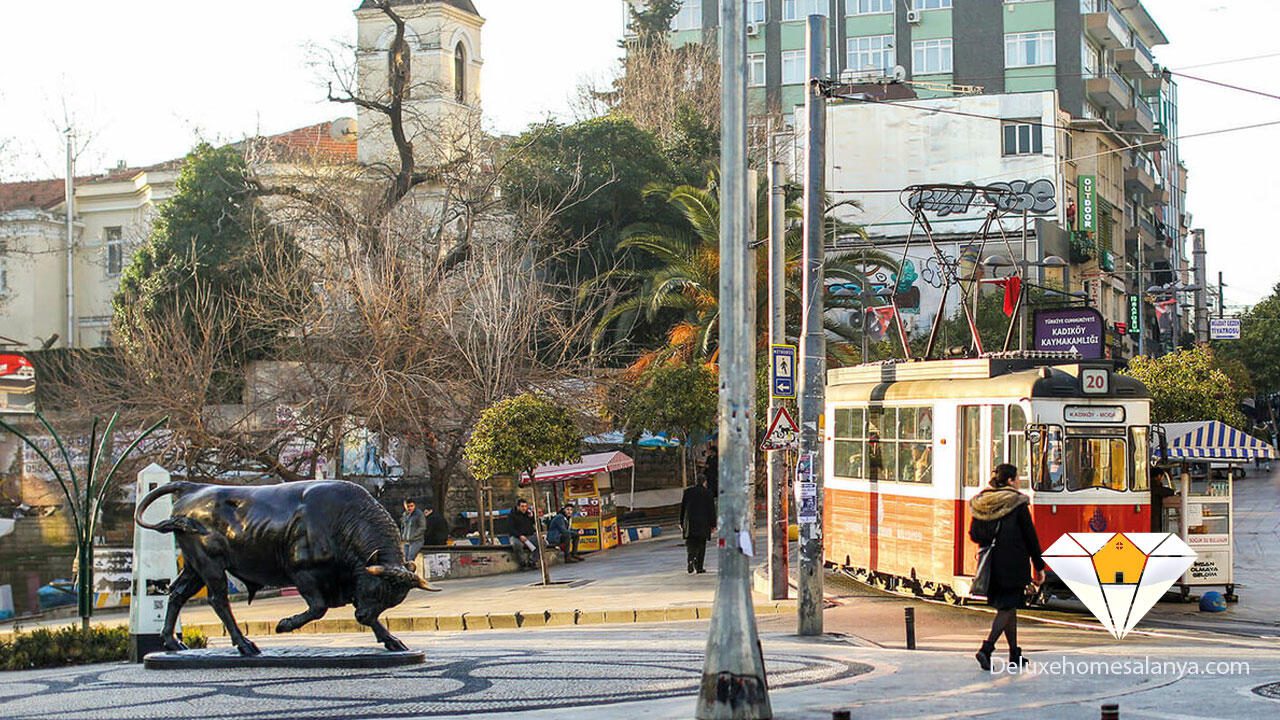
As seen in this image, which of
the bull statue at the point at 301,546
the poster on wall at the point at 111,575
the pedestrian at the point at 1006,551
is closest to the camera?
the pedestrian at the point at 1006,551

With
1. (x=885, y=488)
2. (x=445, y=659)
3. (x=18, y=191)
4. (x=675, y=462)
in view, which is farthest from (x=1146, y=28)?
(x=445, y=659)

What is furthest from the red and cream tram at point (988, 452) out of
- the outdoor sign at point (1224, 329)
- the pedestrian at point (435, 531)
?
the outdoor sign at point (1224, 329)

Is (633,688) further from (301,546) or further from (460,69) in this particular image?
(460,69)

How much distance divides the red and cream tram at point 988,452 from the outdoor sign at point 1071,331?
4.36 metres

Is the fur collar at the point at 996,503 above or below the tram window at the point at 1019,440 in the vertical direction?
below

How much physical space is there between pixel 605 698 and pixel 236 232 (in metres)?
37.9

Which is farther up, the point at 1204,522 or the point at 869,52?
the point at 869,52

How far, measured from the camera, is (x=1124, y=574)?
14.8m

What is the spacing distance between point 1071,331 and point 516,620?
9.63 meters

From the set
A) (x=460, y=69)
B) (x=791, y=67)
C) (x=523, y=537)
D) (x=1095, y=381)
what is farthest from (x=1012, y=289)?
(x=791, y=67)

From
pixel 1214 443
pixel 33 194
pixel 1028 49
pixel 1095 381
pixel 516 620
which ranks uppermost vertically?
pixel 1028 49

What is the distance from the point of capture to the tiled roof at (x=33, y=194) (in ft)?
212

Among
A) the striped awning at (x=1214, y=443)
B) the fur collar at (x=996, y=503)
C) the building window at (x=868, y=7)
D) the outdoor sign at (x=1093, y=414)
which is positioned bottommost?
the fur collar at (x=996, y=503)

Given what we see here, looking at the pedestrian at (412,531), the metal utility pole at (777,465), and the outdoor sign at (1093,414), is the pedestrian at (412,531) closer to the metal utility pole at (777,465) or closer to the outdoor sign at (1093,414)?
the metal utility pole at (777,465)
